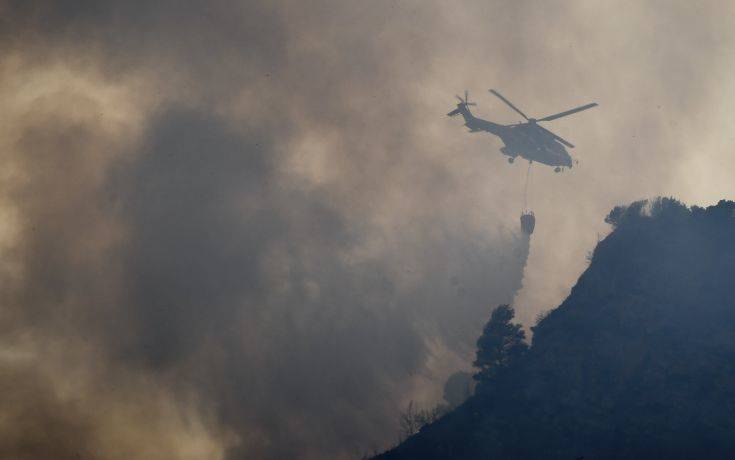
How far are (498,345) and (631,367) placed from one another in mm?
22752

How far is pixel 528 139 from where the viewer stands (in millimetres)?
79938

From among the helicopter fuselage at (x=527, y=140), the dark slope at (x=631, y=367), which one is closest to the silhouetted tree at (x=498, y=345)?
the dark slope at (x=631, y=367)

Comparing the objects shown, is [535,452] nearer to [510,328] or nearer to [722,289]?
[510,328]

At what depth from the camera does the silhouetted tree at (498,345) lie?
281 ft

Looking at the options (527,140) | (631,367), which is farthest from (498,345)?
(527,140)

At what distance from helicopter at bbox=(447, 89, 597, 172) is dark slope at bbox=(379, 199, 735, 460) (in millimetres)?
20339

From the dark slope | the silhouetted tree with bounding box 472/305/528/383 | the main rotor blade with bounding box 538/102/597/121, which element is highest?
the main rotor blade with bounding box 538/102/597/121

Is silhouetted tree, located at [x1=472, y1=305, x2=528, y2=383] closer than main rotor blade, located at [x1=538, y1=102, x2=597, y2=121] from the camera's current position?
No

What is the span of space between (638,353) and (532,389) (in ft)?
50.7

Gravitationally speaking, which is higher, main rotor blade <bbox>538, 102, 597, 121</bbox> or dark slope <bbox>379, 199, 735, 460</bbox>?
main rotor blade <bbox>538, 102, 597, 121</bbox>

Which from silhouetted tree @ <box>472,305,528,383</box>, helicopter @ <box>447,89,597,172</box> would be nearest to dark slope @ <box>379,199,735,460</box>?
silhouetted tree @ <box>472,305,528,383</box>

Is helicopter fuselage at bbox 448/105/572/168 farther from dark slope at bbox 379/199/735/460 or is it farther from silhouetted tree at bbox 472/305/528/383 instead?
silhouetted tree at bbox 472/305/528/383

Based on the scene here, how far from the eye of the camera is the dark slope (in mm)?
61156

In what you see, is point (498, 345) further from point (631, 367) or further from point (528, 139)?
point (528, 139)
